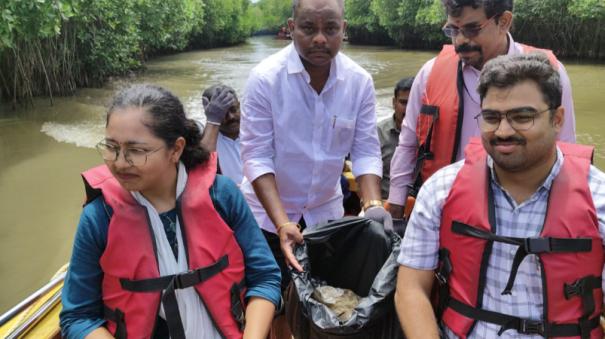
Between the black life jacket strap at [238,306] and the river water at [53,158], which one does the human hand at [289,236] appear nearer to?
the black life jacket strap at [238,306]

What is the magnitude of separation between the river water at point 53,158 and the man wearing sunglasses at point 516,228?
3.85 feet

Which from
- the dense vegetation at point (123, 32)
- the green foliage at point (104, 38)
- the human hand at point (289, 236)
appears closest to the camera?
the human hand at point (289, 236)

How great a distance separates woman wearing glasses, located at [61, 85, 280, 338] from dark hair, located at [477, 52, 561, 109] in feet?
2.92

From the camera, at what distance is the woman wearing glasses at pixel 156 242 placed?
1561 millimetres

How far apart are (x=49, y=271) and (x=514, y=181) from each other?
159 inches

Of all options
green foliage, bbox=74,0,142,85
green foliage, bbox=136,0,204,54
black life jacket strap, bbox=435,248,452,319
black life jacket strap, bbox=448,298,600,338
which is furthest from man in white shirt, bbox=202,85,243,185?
green foliage, bbox=136,0,204,54

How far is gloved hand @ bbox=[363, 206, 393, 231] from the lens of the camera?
1.98m

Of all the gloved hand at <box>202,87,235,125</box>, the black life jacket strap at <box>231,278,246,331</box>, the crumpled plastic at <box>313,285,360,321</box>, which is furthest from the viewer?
the gloved hand at <box>202,87,235,125</box>

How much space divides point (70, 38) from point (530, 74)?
12.4m

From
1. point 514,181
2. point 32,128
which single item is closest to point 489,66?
point 514,181

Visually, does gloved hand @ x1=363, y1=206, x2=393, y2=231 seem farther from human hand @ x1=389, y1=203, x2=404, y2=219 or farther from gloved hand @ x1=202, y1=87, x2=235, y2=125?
gloved hand @ x1=202, y1=87, x2=235, y2=125

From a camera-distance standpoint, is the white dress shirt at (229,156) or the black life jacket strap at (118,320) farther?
the white dress shirt at (229,156)

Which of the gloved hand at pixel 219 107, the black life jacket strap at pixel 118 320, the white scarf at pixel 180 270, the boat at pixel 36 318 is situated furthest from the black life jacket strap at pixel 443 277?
the gloved hand at pixel 219 107

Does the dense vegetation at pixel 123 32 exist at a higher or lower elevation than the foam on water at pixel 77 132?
higher
